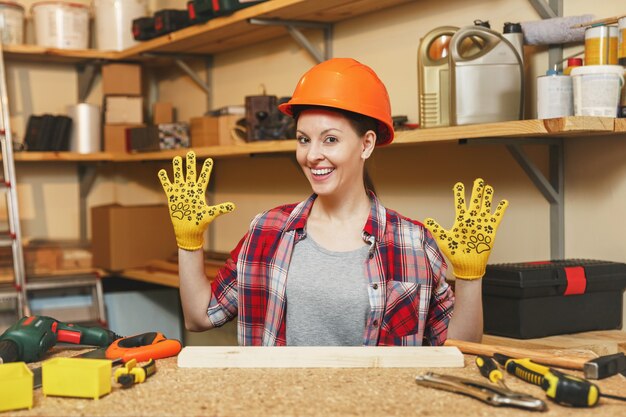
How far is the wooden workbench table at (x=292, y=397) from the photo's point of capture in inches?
46.1

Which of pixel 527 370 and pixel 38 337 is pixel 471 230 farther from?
pixel 38 337

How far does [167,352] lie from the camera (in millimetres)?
1499

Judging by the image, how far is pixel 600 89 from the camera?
207cm

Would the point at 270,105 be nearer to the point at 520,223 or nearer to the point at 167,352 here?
the point at 520,223

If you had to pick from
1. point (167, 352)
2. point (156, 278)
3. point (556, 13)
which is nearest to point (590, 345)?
point (556, 13)

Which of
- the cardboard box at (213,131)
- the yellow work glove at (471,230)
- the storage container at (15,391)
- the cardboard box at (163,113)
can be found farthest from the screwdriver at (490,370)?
the cardboard box at (163,113)


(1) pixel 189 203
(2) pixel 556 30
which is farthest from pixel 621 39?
(1) pixel 189 203

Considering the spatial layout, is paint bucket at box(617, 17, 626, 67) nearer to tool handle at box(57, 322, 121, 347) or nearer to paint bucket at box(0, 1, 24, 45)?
tool handle at box(57, 322, 121, 347)

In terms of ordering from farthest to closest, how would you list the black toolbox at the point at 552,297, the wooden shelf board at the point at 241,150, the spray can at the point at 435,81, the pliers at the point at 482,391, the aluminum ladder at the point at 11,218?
1. the aluminum ladder at the point at 11,218
2. the wooden shelf board at the point at 241,150
3. the spray can at the point at 435,81
4. the black toolbox at the point at 552,297
5. the pliers at the point at 482,391

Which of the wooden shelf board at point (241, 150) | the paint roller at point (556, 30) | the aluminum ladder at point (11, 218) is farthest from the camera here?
the aluminum ladder at point (11, 218)

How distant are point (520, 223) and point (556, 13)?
67cm

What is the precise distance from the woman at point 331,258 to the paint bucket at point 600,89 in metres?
0.55

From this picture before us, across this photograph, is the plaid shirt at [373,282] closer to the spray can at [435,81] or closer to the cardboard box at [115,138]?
the spray can at [435,81]

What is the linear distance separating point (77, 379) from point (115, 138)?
3124 mm
